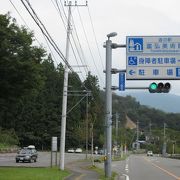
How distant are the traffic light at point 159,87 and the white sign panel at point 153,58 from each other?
0.82 metres

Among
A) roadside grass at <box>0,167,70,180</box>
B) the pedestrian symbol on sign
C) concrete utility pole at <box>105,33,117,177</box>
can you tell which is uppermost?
the pedestrian symbol on sign

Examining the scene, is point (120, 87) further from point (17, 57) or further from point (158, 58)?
point (17, 57)

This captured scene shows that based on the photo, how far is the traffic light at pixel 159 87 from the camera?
84.8 feet

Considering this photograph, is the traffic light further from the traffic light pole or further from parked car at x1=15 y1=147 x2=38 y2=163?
parked car at x1=15 y1=147 x2=38 y2=163

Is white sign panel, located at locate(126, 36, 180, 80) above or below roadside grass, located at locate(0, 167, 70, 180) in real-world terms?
above

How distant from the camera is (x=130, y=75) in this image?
26938 mm

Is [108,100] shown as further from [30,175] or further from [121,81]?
[30,175]

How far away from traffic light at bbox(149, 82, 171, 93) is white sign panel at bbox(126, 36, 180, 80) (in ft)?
2.68

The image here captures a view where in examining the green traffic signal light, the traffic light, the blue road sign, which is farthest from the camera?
the blue road sign

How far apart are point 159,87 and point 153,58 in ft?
6.05

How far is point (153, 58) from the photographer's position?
26859 mm

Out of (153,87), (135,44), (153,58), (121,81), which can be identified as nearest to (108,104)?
(121,81)

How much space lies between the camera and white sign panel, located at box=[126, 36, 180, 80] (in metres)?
26.9

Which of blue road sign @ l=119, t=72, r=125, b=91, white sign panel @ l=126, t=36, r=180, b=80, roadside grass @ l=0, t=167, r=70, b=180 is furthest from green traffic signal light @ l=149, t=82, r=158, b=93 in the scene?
roadside grass @ l=0, t=167, r=70, b=180
